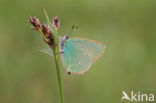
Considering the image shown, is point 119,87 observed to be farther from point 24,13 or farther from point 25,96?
point 24,13

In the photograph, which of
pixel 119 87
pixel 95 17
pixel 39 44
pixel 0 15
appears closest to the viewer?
pixel 119 87

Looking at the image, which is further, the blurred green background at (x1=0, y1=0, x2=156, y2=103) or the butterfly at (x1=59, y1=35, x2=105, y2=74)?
the blurred green background at (x1=0, y1=0, x2=156, y2=103)

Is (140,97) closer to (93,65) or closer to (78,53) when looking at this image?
(78,53)

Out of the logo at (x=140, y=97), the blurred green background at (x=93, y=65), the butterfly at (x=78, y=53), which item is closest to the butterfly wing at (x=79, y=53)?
the butterfly at (x=78, y=53)

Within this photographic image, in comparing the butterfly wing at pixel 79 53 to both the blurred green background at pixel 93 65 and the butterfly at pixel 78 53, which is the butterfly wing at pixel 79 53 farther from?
the blurred green background at pixel 93 65

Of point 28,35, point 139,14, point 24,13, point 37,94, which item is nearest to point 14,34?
point 28,35

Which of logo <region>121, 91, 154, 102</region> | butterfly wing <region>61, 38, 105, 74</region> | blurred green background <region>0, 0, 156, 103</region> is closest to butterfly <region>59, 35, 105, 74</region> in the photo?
butterfly wing <region>61, 38, 105, 74</region>

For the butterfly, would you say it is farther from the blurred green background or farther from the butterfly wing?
the blurred green background
